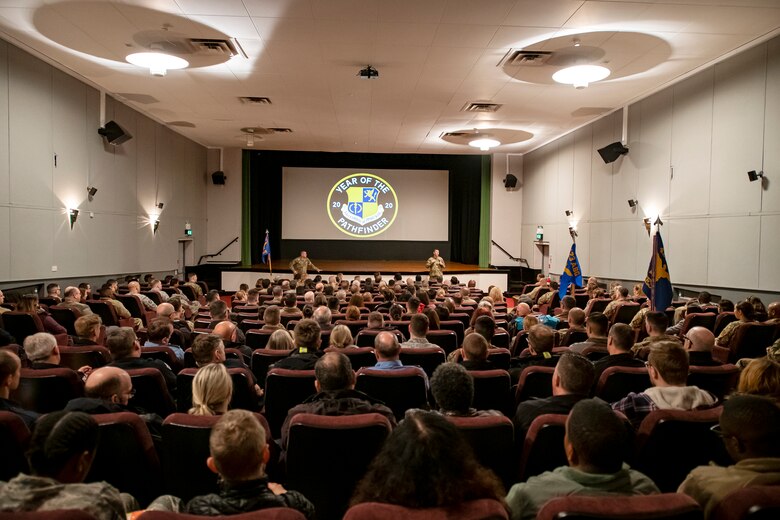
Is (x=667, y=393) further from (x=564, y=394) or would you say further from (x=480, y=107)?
(x=480, y=107)

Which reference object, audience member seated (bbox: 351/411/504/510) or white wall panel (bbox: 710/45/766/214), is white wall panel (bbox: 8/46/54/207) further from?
white wall panel (bbox: 710/45/766/214)

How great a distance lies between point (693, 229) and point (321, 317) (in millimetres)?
7638

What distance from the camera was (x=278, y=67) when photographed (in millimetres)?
9875

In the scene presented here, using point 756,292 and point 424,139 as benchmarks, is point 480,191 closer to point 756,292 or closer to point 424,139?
point 424,139

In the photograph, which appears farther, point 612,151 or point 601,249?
point 601,249

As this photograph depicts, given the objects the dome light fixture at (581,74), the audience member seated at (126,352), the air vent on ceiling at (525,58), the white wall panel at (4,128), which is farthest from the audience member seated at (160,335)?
the dome light fixture at (581,74)

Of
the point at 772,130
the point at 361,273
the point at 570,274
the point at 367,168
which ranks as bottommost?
the point at 361,273

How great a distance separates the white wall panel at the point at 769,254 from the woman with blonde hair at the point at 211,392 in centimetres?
845

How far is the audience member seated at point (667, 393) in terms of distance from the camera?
2.89m

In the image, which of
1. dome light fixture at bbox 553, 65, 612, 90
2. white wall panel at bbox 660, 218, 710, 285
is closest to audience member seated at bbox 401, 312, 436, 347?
dome light fixture at bbox 553, 65, 612, 90

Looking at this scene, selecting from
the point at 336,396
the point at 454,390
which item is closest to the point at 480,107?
the point at 336,396

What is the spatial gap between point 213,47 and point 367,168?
12.2m

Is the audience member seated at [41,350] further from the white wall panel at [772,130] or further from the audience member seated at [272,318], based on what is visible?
the white wall panel at [772,130]

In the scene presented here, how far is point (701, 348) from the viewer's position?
13.6 ft
